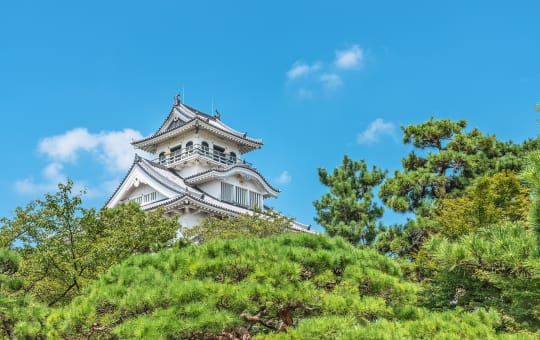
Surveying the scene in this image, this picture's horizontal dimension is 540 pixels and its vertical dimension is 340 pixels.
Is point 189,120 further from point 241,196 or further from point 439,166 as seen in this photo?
point 439,166

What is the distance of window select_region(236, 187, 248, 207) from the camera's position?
95.7 ft

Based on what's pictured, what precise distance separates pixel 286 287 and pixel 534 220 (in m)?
2.62

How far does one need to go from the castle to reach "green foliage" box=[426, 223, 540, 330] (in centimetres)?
1721

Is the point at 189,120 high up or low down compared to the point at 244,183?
up

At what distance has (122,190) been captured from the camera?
1131 inches

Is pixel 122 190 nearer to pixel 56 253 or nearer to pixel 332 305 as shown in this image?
pixel 56 253

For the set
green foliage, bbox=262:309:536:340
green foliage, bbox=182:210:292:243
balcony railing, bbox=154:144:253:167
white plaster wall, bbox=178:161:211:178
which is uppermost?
balcony railing, bbox=154:144:253:167

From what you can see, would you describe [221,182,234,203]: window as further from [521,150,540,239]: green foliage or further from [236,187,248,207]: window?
[521,150,540,239]: green foliage

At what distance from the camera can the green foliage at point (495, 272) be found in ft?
20.2

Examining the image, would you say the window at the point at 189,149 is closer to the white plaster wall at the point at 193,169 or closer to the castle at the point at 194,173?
the castle at the point at 194,173

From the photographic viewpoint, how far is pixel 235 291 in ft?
19.6

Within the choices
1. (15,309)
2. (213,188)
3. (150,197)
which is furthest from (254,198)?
(15,309)

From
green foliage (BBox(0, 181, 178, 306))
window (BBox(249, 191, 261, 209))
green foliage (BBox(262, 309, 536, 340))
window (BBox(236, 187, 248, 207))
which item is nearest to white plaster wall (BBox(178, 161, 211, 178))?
window (BBox(236, 187, 248, 207))

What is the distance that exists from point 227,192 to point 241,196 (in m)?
1.02
